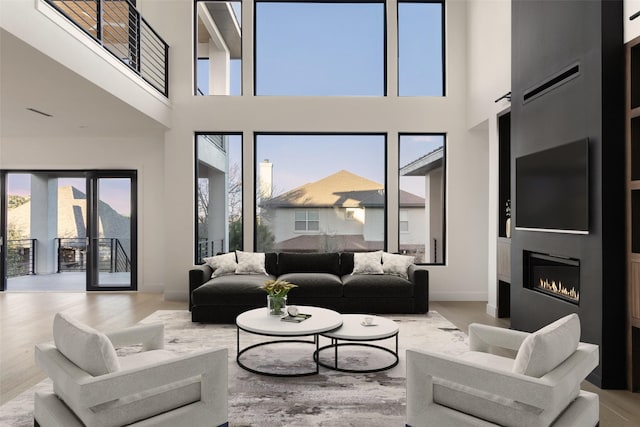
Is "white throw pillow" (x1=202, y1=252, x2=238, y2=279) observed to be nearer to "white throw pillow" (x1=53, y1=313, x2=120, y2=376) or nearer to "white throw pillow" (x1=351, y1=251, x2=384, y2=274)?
"white throw pillow" (x1=351, y1=251, x2=384, y2=274)

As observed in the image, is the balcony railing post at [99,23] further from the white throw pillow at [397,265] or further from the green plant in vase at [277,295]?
the white throw pillow at [397,265]

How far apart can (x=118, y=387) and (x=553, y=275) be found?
3.79 m

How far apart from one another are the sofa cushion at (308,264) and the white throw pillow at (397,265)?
72 cm

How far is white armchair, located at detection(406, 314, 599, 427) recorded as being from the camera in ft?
6.40

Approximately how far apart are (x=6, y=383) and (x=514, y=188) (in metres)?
4.98

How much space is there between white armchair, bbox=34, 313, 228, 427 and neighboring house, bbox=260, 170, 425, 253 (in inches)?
181

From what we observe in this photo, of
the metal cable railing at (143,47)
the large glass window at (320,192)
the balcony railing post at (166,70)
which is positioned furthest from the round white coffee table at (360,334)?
the balcony railing post at (166,70)

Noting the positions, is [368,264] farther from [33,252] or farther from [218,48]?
[33,252]

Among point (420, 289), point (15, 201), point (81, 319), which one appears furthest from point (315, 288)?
point (15, 201)

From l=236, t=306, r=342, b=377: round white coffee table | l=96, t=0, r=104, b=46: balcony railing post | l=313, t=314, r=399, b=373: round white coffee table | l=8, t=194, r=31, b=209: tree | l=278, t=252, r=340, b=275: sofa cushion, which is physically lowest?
l=313, t=314, r=399, b=373: round white coffee table

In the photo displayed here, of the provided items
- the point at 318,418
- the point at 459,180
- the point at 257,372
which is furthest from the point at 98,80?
the point at 459,180

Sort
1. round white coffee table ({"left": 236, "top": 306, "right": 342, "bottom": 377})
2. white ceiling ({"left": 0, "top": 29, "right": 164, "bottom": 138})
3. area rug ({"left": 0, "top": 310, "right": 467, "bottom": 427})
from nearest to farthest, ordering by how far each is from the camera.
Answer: area rug ({"left": 0, "top": 310, "right": 467, "bottom": 427}), round white coffee table ({"left": 236, "top": 306, "right": 342, "bottom": 377}), white ceiling ({"left": 0, "top": 29, "right": 164, "bottom": 138})

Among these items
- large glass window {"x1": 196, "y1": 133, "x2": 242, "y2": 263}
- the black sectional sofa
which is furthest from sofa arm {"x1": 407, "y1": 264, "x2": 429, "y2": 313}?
large glass window {"x1": 196, "y1": 133, "x2": 242, "y2": 263}

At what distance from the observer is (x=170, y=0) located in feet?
22.1
